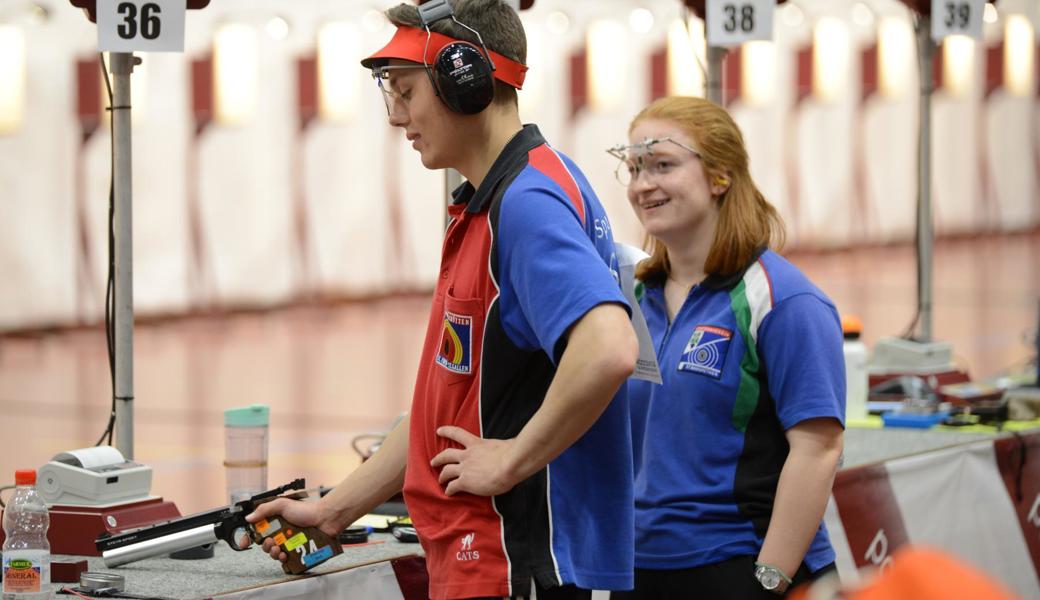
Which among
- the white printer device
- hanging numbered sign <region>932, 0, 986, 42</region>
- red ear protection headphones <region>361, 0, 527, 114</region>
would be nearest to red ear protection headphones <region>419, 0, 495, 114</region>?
red ear protection headphones <region>361, 0, 527, 114</region>

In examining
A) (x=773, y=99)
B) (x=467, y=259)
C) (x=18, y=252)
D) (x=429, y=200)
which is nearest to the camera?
(x=467, y=259)

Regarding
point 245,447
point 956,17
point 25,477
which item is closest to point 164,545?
point 25,477

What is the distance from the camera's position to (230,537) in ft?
7.77

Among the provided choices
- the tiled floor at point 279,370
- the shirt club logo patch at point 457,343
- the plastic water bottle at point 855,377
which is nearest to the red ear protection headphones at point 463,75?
the shirt club logo patch at point 457,343

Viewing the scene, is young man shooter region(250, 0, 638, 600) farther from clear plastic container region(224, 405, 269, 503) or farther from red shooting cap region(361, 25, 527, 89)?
clear plastic container region(224, 405, 269, 503)

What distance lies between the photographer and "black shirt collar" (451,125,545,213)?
1.89 m

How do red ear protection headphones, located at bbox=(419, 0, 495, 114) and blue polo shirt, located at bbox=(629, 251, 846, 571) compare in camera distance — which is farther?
blue polo shirt, located at bbox=(629, 251, 846, 571)

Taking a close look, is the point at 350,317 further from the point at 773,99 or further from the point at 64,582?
the point at 64,582

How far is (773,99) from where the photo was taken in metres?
13.9

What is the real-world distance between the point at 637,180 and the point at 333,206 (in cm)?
917

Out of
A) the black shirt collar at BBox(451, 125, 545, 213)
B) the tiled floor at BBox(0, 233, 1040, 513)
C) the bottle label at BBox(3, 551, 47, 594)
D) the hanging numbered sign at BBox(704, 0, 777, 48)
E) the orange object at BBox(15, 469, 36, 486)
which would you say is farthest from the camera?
the tiled floor at BBox(0, 233, 1040, 513)

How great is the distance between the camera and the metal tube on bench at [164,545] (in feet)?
8.07

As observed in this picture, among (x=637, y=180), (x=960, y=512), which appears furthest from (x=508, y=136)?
(x=960, y=512)

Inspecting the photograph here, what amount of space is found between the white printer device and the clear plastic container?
0.23 metres
